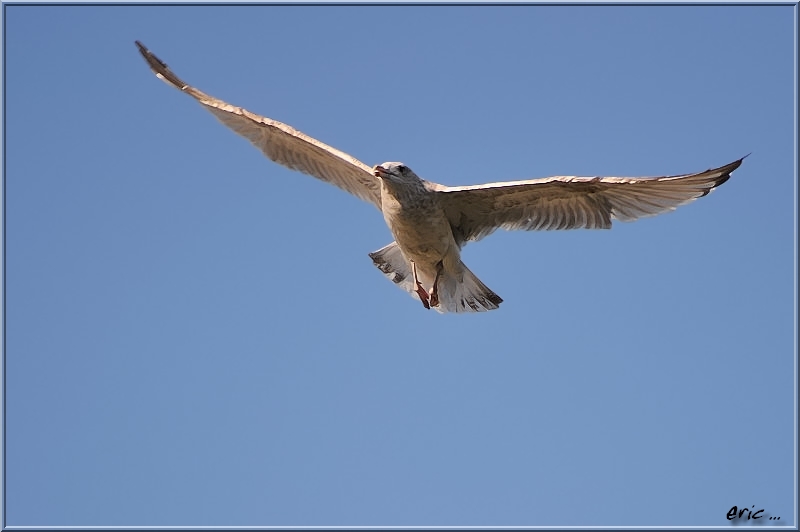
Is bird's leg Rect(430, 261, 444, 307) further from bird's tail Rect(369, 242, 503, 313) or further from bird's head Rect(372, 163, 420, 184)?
bird's head Rect(372, 163, 420, 184)

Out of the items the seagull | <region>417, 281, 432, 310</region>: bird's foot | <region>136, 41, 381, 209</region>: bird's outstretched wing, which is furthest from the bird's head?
<region>417, 281, 432, 310</region>: bird's foot

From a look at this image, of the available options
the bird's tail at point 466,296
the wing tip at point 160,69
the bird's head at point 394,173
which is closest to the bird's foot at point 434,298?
the bird's tail at point 466,296

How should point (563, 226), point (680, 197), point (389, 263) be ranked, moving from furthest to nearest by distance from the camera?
1. point (389, 263)
2. point (563, 226)
3. point (680, 197)

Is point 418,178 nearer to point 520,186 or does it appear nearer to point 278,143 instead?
point 520,186

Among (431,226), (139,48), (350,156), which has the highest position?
(139,48)

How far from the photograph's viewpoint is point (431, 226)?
10.3 metres

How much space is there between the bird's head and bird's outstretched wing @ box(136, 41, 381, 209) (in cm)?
95

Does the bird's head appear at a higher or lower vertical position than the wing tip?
lower

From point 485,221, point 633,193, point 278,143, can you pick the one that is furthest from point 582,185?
point 278,143

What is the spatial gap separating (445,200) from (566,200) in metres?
1.18

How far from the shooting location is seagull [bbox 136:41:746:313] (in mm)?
10094

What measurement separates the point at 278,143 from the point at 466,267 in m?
2.47

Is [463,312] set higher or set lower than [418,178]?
lower

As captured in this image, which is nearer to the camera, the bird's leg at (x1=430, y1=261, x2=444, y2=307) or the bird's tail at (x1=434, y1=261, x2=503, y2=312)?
the bird's leg at (x1=430, y1=261, x2=444, y2=307)
